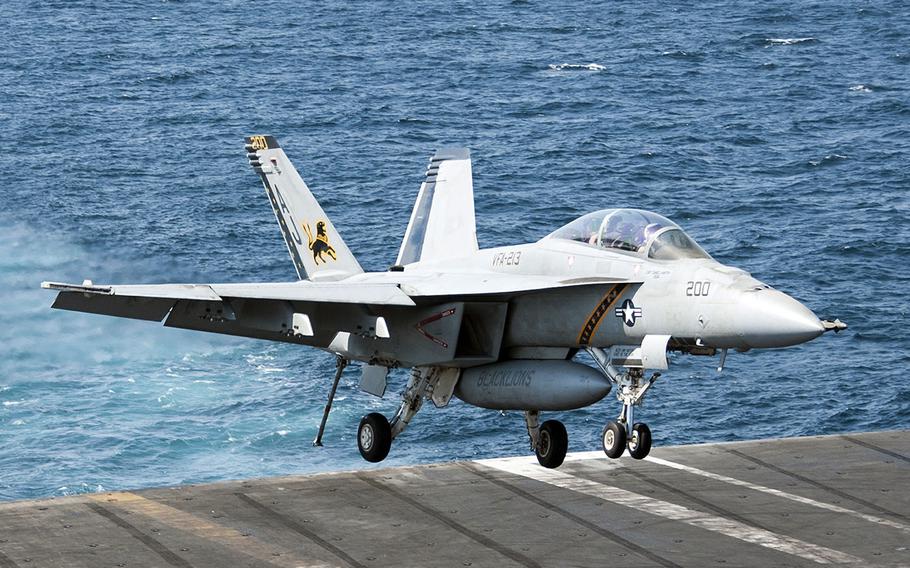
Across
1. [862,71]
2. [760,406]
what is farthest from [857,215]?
[862,71]

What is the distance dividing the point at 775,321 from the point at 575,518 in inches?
375

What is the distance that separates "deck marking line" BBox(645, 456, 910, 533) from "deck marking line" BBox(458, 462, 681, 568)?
4.46 m

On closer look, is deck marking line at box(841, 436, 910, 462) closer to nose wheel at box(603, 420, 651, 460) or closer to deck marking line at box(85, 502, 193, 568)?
nose wheel at box(603, 420, 651, 460)

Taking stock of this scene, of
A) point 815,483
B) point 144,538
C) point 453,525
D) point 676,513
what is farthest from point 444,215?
point 815,483

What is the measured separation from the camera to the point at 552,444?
28.9 metres

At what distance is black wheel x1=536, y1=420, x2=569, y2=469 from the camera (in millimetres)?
28891

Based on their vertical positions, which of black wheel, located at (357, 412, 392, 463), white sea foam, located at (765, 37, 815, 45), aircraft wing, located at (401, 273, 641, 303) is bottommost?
black wheel, located at (357, 412, 392, 463)

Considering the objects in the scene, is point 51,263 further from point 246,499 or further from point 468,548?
point 468,548

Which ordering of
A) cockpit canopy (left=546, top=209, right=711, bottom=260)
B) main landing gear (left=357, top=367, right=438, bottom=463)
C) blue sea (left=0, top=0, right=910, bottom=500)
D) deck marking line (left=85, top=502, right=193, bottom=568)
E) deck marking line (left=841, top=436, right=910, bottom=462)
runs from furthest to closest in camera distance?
blue sea (left=0, top=0, right=910, bottom=500)
deck marking line (left=841, top=436, right=910, bottom=462)
main landing gear (left=357, top=367, right=438, bottom=463)
deck marking line (left=85, top=502, right=193, bottom=568)
cockpit canopy (left=546, top=209, right=711, bottom=260)

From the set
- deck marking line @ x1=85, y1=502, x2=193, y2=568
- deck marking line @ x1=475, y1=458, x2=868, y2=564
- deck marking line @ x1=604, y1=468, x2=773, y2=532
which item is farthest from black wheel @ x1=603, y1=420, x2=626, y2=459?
deck marking line @ x1=85, y1=502, x2=193, y2=568

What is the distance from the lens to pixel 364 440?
101ft

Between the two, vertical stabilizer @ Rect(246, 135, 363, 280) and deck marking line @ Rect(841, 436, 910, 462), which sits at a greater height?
vertical stabilizer @ Rect(246, 135, 363, 280)

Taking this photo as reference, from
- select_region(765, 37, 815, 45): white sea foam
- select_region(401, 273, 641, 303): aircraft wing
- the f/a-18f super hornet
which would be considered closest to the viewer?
the f/a-18f super hornet

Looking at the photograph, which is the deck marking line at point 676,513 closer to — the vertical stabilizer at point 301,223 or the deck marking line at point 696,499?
the deck marking line at point 696,499
